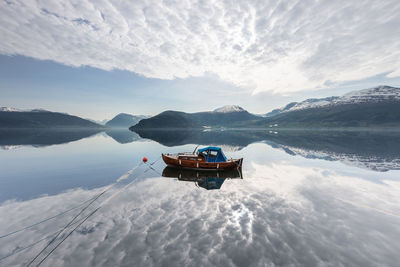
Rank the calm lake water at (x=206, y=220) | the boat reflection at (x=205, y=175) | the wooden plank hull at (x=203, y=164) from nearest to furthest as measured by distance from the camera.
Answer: the calm lake water at (x=206, y=220), the boat reflection at (x=205, y=175), the wooden plank hull at (x=203, y=164)

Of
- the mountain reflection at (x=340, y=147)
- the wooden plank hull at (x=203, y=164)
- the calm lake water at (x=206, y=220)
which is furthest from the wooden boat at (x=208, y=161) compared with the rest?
the mountain reflection at (x=340, y=147)

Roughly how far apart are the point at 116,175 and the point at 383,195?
38.6m

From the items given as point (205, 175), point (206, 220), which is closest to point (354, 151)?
point (205, 175)

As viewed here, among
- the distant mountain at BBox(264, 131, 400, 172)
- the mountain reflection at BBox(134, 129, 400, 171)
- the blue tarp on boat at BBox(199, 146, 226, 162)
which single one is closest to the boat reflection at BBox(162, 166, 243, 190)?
the blue tarp on boat at BBox(199, 146, 226, 162)

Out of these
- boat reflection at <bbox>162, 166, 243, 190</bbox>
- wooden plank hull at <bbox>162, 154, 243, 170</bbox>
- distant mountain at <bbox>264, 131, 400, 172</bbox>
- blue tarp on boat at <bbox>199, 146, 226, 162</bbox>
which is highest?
blue tarp on boat at <bbox>199, 146, 226, 162</bbox>

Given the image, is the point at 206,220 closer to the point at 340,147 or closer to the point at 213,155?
the point at 213,155

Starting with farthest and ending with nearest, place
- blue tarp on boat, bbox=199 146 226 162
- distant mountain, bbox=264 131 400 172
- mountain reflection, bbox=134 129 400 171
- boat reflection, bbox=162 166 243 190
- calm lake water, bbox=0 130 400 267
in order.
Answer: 1. mountain reflection, bbox=134 129 400 171
2. distant mountain, bbox=264 131 400 172
3. blue tarp on boat, bbox=199 146 226 162
4. boat reflection, bbox=162 166 243 190
5. calm lake water, bbox=0 130 400 267

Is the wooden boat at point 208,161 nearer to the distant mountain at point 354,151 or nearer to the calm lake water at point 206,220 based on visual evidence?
the calm lake water at point 206,220

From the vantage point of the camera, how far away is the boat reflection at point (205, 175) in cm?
2498

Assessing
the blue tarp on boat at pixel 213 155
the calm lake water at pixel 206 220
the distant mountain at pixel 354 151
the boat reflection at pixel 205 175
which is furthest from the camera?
the distant mountain at pixel 354 151

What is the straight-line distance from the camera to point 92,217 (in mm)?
15250

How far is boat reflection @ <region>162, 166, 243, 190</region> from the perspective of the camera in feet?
82.0

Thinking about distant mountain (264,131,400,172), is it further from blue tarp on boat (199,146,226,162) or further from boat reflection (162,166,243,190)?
blue tarp on boat (199,146,226,162)

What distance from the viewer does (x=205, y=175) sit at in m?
29.8
